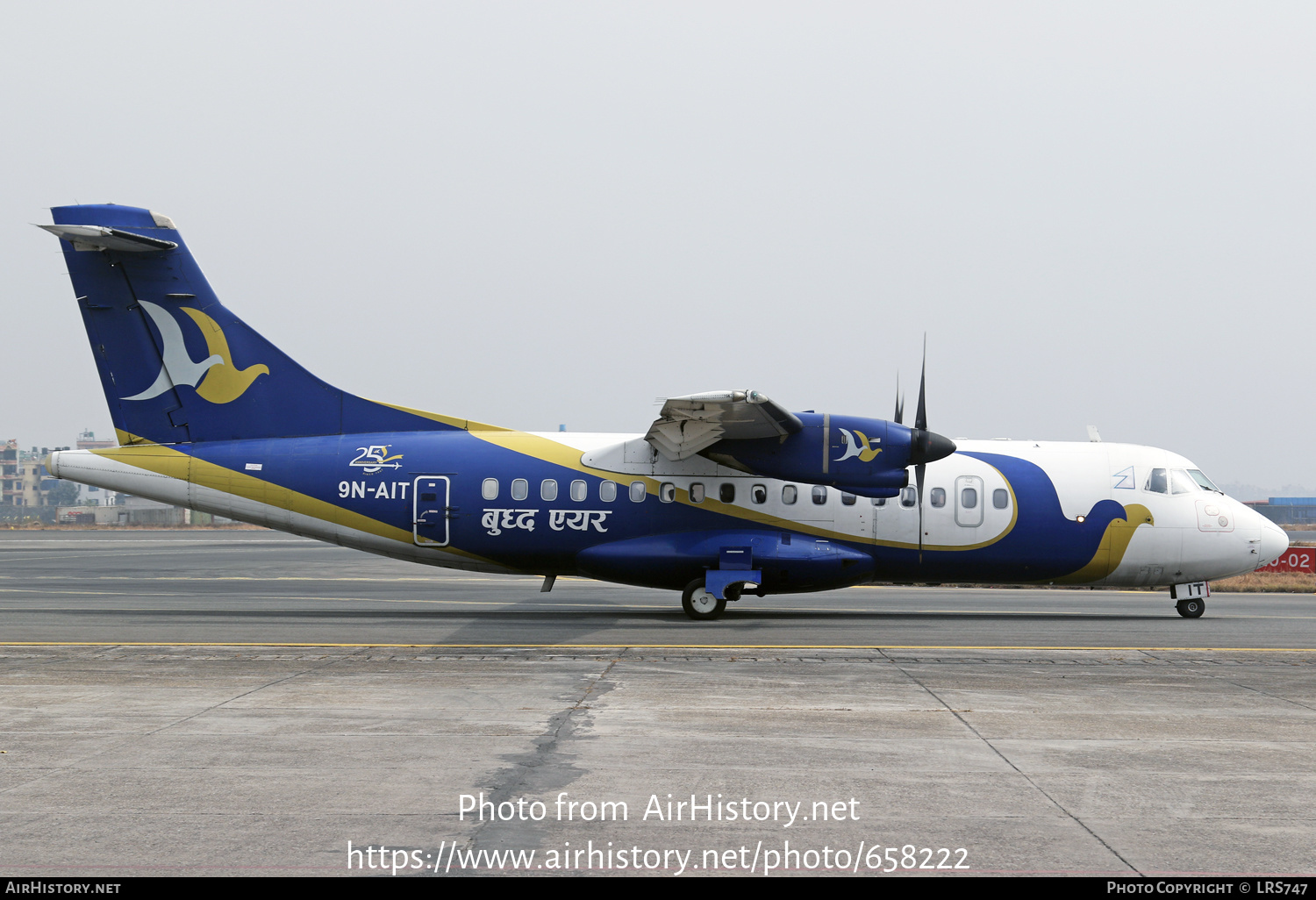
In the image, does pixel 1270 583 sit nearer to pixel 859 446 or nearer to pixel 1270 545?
pixel 1270 545

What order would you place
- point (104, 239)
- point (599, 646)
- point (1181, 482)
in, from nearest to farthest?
point (599, 646) < point (104, 239) < point (1181, 482)

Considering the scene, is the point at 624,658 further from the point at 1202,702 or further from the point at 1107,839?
the point at 1107,839

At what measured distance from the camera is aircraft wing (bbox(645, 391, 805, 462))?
56.6 feet

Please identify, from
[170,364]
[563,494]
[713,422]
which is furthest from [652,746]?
[170,364]

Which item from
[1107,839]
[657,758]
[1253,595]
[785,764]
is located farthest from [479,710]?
[1253,595]

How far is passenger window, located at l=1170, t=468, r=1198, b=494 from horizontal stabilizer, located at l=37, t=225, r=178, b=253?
68.1ft

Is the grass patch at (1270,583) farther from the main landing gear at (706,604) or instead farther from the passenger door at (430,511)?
the passenger door at (430,511)

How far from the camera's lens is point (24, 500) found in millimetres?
190500

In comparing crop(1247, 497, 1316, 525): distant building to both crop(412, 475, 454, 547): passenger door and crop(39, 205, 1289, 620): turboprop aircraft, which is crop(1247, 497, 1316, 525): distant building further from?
crop(412, 475, 454, 547): passenger door

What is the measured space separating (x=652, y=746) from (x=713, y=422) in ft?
34.1

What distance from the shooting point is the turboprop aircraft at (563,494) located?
1942cm

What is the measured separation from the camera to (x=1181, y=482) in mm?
20250

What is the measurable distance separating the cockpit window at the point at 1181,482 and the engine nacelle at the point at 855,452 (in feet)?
17.3

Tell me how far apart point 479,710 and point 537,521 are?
9.71 meters
